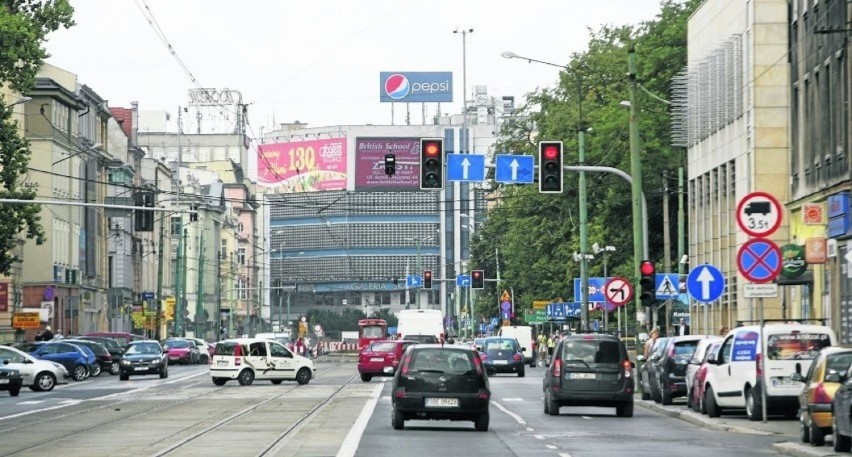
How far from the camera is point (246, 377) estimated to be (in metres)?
58.2

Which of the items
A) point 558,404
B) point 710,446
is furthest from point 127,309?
point 710,446

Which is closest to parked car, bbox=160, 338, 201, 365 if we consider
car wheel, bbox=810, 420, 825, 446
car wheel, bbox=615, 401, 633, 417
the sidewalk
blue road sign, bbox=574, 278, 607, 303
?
blue road sign, bbox=574, 278, 607, 303

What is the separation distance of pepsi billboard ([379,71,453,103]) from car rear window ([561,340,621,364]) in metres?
153

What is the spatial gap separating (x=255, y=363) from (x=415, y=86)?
13335cm

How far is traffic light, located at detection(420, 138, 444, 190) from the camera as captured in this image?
40812mm

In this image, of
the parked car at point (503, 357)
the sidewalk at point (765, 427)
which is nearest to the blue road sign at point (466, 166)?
the sidewalk at point (765, 427)

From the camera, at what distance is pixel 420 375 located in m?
29.7

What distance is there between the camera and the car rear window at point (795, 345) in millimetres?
31098

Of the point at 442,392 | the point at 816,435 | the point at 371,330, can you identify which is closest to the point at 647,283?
the point at 442,392

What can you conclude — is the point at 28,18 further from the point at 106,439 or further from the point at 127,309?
the point at 127,309

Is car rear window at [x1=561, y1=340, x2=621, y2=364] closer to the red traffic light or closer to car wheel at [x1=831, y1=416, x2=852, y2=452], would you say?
the red traffic light

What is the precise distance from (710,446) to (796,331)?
6440 mm

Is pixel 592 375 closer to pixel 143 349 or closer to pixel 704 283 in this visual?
pixel 704 283

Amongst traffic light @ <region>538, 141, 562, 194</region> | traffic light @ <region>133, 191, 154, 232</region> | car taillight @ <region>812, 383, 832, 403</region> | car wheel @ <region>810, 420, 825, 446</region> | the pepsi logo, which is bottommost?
car wheel @ <region>810, 420, 825, 446</region>
